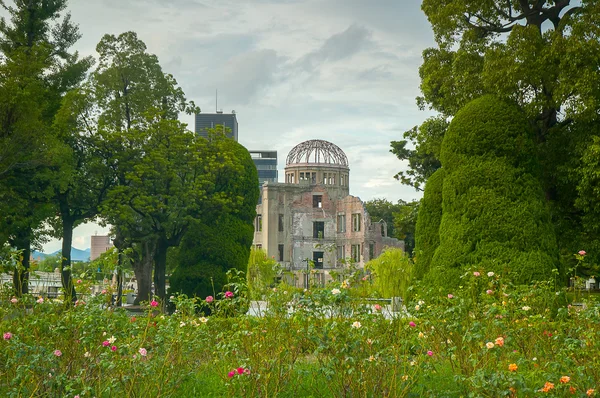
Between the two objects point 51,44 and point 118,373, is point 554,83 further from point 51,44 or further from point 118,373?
point 51,44

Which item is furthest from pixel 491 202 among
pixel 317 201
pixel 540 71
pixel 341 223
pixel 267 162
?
pixel 267 162

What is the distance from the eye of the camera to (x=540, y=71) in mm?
18219

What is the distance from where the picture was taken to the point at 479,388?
6.49 m

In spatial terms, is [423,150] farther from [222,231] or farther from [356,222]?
[356,222]

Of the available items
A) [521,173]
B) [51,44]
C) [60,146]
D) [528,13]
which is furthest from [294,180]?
[521,173]

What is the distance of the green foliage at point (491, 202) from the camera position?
1448cm

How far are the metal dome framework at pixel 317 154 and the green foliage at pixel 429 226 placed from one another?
43392 millimetres

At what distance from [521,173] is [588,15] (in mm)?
5997

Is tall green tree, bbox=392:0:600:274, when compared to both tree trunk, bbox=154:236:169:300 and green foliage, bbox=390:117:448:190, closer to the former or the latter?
green foliage, bbox=390:117:448:190

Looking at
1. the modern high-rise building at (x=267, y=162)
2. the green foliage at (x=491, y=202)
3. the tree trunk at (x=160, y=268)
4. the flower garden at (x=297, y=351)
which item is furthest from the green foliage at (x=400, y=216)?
the modern high-rise building at (x=267, y=162)

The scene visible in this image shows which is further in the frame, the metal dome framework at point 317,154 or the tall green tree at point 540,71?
the metal dome framework at point 317,154

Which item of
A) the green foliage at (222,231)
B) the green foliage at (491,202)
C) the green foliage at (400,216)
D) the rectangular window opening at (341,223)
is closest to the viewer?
the green foliage at (491,202)

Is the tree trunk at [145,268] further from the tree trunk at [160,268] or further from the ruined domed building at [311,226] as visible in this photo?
the ruined domed building at [311,226]

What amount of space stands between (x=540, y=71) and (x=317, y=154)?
1683 inches
